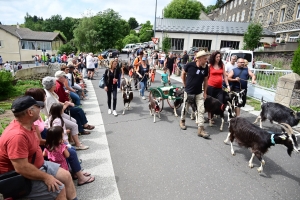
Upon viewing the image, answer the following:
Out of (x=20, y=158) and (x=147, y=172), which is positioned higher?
(x=20, y=158)

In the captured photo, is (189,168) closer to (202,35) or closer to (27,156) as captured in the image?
(27,156)

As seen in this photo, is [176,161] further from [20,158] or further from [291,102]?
[291,102]

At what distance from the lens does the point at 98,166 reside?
3.82 metres

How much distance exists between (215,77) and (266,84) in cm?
415

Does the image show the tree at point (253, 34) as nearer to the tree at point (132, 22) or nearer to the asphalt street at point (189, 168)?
the asphalt street at point (189, 168)

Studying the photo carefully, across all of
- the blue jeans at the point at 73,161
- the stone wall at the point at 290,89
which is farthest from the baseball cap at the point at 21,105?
A: the stone wall at the point at 290,89

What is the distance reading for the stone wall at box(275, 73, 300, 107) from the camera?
21.8 feet

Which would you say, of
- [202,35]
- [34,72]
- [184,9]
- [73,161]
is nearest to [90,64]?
[34,72]

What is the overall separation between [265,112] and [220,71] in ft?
5.48

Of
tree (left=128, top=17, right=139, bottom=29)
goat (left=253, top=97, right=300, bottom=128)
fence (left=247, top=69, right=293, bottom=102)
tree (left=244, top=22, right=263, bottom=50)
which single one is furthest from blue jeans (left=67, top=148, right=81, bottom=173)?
tree (left=128, top=17, right=139, bottom=29)

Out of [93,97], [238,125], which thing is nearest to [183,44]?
[93,97]

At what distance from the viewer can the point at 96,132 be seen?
17.6ft

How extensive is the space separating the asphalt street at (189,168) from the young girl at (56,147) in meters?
1.06

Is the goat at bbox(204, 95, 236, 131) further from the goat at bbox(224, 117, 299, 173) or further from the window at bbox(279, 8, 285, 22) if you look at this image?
the window at bbox(279, 8, 285, 22)
